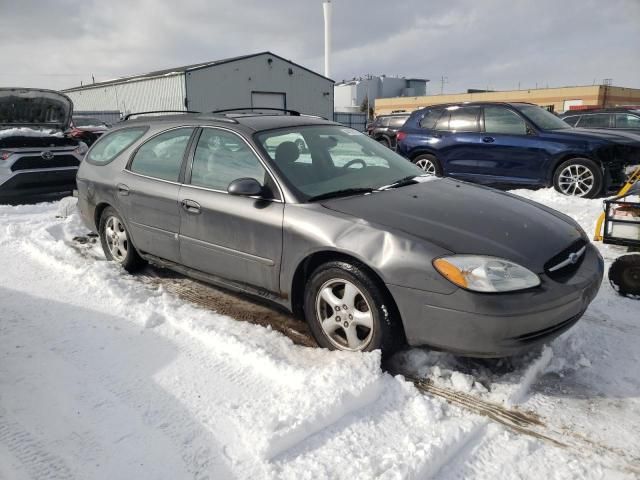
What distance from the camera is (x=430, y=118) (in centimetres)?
934

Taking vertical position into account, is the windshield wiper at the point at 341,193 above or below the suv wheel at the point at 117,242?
above

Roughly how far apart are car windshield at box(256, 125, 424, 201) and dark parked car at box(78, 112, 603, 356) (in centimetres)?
1

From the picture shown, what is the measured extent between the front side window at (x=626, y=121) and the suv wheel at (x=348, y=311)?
1152 cm

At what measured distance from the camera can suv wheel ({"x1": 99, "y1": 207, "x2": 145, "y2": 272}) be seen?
4695mm

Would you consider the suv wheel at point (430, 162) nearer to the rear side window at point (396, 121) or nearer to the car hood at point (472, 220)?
the car hood at point (472, 220)

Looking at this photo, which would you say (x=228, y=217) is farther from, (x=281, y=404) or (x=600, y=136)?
(x=600, y=136)

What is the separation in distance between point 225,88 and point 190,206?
2463 cm

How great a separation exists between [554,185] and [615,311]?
15.2ft

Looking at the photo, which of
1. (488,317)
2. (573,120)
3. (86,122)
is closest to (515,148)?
(573,120)

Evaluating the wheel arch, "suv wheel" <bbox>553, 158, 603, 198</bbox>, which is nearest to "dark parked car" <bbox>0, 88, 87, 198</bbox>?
the wheel arch

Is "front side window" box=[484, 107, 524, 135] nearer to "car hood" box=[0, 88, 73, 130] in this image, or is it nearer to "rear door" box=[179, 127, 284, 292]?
"rear door" box=[179, 127, 284, 292]

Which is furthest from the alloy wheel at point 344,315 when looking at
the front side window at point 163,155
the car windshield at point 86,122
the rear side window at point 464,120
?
the car windshield at point 86,122

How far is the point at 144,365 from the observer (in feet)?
9.80

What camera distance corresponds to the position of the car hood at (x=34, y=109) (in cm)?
762
